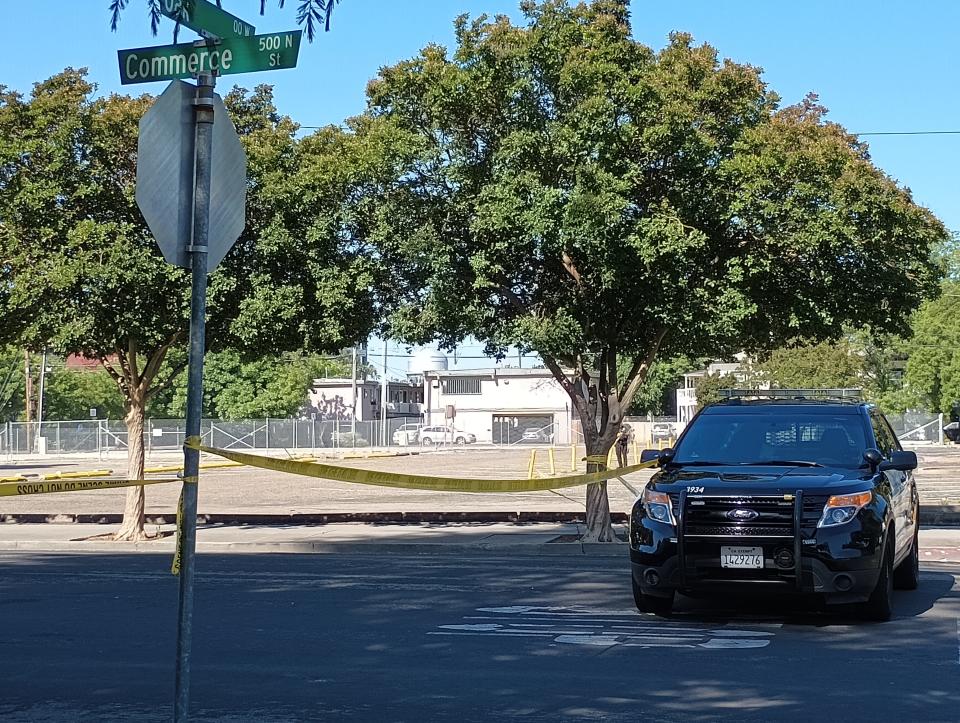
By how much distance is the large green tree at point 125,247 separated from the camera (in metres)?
19.4

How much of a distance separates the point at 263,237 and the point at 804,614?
38.0 ft

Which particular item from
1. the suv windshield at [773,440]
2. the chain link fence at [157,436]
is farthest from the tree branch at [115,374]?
the chain link fence at [157,436]

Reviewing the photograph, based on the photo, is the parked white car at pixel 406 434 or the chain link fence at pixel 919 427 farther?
the parked white car at pixel 406 434

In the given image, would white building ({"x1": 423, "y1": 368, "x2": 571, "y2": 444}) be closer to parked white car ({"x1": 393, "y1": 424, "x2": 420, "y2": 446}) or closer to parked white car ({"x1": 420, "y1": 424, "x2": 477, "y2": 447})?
parked white car ({"x1": 420, "y1": 424, "x2": 477, "y2": 447})

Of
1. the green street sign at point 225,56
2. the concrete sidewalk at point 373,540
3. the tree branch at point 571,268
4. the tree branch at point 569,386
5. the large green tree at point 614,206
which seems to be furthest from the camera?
the tree branch at point 569,386

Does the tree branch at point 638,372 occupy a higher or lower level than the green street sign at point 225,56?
lower

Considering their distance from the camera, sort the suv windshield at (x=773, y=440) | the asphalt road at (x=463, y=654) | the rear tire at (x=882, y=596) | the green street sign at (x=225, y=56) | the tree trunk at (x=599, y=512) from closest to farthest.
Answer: the green street sign at (x=225, y=56) < the asphalt road at (x=463, y=654) < the rear tire at (x=882, y=596) < the suv windshield at (x=773, y=440) < the tree trunk at (x=599, y=512)

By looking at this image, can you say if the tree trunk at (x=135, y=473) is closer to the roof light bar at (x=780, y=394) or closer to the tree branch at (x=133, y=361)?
the tree branch at (x=133, y=361)

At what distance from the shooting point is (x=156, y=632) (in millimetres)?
10445

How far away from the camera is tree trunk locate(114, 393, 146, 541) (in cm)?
2142

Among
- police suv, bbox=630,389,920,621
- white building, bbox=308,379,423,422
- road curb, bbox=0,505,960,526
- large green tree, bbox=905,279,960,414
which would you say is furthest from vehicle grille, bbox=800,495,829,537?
white building, bbox=308,379,423,422

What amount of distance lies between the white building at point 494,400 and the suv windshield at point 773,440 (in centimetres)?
9145

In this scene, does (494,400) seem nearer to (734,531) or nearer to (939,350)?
(939,350)

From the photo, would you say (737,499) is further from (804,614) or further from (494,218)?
(494,218)
